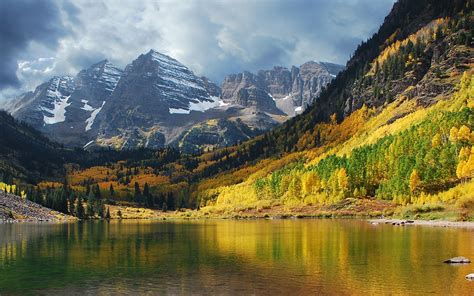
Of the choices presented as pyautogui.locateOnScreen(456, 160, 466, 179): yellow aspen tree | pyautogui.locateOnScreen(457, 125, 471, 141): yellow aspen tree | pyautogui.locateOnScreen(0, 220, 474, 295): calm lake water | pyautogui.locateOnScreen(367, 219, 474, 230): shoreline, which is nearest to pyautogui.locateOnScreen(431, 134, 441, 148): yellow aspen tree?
pyautogui.locateOnScreen(457, 125, 471, 141): yellow aspen tree

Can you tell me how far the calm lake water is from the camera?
178 ft

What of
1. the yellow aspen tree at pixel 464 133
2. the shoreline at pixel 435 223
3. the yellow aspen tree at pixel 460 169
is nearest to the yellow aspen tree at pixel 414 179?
the yellow aspen tree at pixel 460 169

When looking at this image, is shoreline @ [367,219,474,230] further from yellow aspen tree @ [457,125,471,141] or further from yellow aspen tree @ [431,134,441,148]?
yellow aspen tree @ [431,134,441,148]

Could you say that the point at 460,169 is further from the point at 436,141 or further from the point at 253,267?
the point at 253,267

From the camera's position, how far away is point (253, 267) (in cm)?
6900

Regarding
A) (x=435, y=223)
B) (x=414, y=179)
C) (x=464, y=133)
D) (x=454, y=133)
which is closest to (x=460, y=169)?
(x=414, y=179)

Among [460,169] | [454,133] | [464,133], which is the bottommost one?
[460,169]

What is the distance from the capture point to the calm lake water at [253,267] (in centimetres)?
5434

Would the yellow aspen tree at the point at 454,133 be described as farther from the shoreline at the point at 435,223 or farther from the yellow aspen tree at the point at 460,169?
the shoreline at the point at 435,223

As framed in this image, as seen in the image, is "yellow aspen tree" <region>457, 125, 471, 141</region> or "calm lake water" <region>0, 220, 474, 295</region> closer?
"calm lake water" <region>0, 220, 474, 295</region>

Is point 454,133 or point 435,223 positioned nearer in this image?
point 435,223

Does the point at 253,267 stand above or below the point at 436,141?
below

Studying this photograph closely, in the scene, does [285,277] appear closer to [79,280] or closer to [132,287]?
[132,287]

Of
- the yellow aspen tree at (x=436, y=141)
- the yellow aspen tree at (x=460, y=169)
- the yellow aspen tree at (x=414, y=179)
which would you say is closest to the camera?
the yellow aspen tree at (x=460, y=169)
